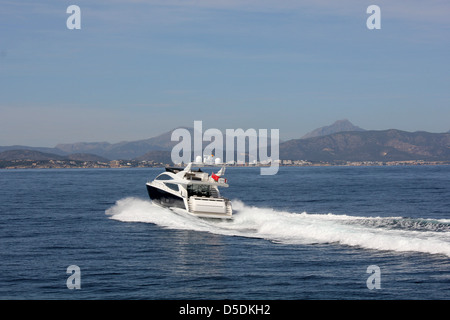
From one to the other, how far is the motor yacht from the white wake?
773 millimetres

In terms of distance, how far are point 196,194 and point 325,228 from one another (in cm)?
1362

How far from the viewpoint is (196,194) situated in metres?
43.0

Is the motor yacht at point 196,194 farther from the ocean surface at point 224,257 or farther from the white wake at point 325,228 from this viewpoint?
the ocean surface at point 224,257

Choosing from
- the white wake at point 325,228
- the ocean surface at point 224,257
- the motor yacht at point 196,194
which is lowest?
the ocean surface at point 224,257

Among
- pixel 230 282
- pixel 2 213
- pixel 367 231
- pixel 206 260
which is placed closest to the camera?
pixel 230 282

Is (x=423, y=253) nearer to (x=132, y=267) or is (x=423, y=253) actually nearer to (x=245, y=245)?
(x=245, y=245)

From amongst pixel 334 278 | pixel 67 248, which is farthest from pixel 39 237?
pixel 334 278

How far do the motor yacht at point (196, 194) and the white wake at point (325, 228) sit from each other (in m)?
0.77

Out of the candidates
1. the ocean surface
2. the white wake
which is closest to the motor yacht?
the white wake

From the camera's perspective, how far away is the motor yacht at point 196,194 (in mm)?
39969

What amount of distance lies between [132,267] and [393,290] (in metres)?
12.2

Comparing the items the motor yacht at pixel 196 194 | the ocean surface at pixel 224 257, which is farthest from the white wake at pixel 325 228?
the motor yacht at pixel 196 194

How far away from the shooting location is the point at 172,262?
2606cm
